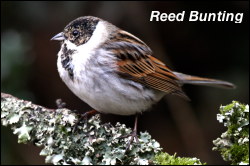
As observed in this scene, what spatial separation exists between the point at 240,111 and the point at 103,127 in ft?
2.73

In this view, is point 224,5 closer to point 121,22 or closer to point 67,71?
point 121,22

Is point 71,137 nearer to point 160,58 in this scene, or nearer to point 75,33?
point 75,33

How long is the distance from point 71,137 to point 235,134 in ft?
3.06

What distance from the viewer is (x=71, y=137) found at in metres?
2.82

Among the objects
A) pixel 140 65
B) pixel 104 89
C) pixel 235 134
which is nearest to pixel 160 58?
pixel 140 65

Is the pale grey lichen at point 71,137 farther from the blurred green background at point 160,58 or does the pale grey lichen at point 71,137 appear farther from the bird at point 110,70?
the blurred green background at point 160,58

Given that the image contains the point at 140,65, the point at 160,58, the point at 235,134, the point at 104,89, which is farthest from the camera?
the point at 160,58

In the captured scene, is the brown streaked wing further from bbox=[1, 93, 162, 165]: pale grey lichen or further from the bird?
bbox=[1, 93, 162, 165]: pale grey lichen

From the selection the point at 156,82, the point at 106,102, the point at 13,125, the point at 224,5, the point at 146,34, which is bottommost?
the point at 13,125

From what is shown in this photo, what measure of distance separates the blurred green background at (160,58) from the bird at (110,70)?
0.80 meters

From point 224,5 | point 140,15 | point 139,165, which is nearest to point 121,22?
point 140,15

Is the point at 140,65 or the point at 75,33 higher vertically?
the point at 75,33

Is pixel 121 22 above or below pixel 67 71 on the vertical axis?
above

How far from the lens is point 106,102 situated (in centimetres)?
327
